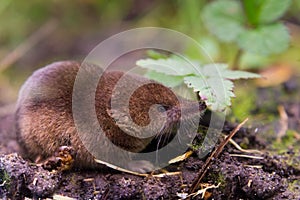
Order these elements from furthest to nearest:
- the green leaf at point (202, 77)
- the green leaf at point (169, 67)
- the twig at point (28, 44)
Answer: the twig at point (28, 44) → the green leaf at point (169, 67) → the green leaf at point (202, 77)

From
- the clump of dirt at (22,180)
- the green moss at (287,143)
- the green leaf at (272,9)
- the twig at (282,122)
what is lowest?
the green moss at (287,143)

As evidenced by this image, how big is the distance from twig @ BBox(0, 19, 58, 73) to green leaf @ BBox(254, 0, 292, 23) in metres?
2.73

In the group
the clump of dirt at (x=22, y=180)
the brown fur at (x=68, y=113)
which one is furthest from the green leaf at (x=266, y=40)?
the clump of dirt at (x=22, y=180)

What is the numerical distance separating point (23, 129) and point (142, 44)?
3105 mm

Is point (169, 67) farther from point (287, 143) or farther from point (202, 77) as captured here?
point (287, 143)

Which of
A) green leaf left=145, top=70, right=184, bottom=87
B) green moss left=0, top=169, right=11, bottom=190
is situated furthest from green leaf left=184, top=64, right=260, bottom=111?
green moss left=0, top=169, right=11, bottom=190

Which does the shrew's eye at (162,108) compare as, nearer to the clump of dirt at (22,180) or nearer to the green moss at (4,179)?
the clump of dirt at (22,180)

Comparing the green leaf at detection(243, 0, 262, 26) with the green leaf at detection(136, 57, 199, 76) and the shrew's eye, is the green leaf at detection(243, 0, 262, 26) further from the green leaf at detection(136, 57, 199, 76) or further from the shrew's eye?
the shrew's eye

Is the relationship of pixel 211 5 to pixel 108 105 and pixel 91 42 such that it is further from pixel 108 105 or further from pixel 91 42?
pixel 91 42

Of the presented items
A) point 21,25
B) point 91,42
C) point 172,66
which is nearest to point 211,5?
point 172,66

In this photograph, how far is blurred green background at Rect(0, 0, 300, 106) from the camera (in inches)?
A: 192

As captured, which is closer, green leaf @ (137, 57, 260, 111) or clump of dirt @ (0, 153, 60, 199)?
clump of dirt @ (0, 153, 60, 199)

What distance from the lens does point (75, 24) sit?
19.1 feet

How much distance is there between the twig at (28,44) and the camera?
4.72 m
